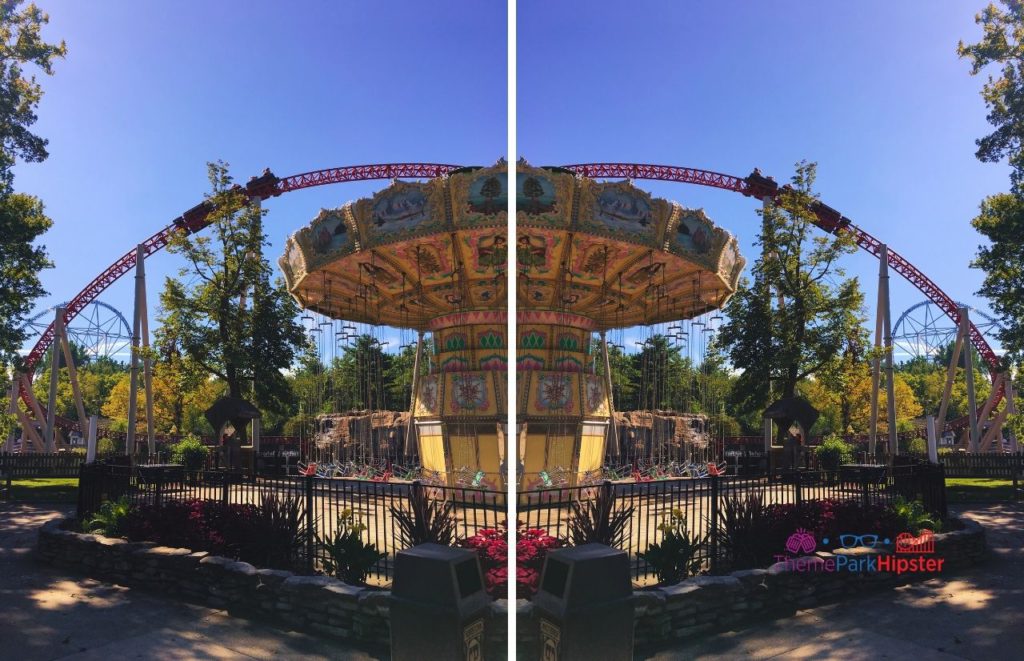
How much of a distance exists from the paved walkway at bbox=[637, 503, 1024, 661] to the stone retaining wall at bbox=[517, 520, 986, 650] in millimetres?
→ 124

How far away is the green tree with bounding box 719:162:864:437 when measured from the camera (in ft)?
75.3

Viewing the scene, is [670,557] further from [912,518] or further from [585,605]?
[912,518]

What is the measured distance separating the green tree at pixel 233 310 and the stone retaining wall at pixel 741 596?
1998 centimetres

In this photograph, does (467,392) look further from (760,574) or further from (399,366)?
(399,366)

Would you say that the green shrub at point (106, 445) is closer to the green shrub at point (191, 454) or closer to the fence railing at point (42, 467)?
the green shrub at point (191, 454)

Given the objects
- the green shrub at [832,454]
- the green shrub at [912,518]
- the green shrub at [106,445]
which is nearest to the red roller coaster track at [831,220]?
the green shrub at [832,454]

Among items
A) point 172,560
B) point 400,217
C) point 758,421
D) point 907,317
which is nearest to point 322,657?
point 172,560

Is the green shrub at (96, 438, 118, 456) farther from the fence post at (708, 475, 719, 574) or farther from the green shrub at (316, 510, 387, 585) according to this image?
the fence post at (708, 475, 719, 574)

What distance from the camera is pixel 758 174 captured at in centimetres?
2841

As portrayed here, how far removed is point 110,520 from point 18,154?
35.5 feet

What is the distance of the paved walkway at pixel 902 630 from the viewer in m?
5.39

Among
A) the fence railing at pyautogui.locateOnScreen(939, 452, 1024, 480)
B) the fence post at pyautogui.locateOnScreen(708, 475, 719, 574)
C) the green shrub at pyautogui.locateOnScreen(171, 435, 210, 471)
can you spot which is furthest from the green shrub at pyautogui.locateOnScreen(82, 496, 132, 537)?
the fence railing at pyautogui.locateOnScreen(939, 452, 1024, 480)

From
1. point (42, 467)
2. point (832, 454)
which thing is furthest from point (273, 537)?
point (832, 454)

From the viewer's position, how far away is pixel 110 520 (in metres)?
8.70
